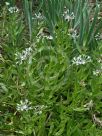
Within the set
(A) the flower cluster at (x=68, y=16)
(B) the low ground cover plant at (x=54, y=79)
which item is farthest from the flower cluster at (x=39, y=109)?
(A) the flower cluster at (x=68, y=16)

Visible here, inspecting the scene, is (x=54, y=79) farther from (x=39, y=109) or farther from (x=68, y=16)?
(x=68, y=16)

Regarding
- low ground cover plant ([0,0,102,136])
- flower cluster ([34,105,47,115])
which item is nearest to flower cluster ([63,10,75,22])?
low ground cover plant ([0,0,102,136])

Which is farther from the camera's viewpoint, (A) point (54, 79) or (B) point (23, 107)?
(A) point (54, 79)

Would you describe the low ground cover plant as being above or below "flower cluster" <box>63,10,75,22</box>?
below

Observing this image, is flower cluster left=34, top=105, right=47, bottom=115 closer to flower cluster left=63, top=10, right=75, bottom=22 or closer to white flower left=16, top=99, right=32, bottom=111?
white flower left=16, top=99, right=32, bottom=111

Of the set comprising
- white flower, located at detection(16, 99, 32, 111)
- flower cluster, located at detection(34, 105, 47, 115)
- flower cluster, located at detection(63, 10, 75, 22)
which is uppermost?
flower cluster, located at detection(63, 10, 75, 22)

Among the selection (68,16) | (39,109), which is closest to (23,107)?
(39,109)

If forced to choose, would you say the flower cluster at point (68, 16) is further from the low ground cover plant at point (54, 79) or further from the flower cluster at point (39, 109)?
the flower cluster at point (39, 109)

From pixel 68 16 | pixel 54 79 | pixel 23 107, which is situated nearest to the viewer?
pixel 23 107
